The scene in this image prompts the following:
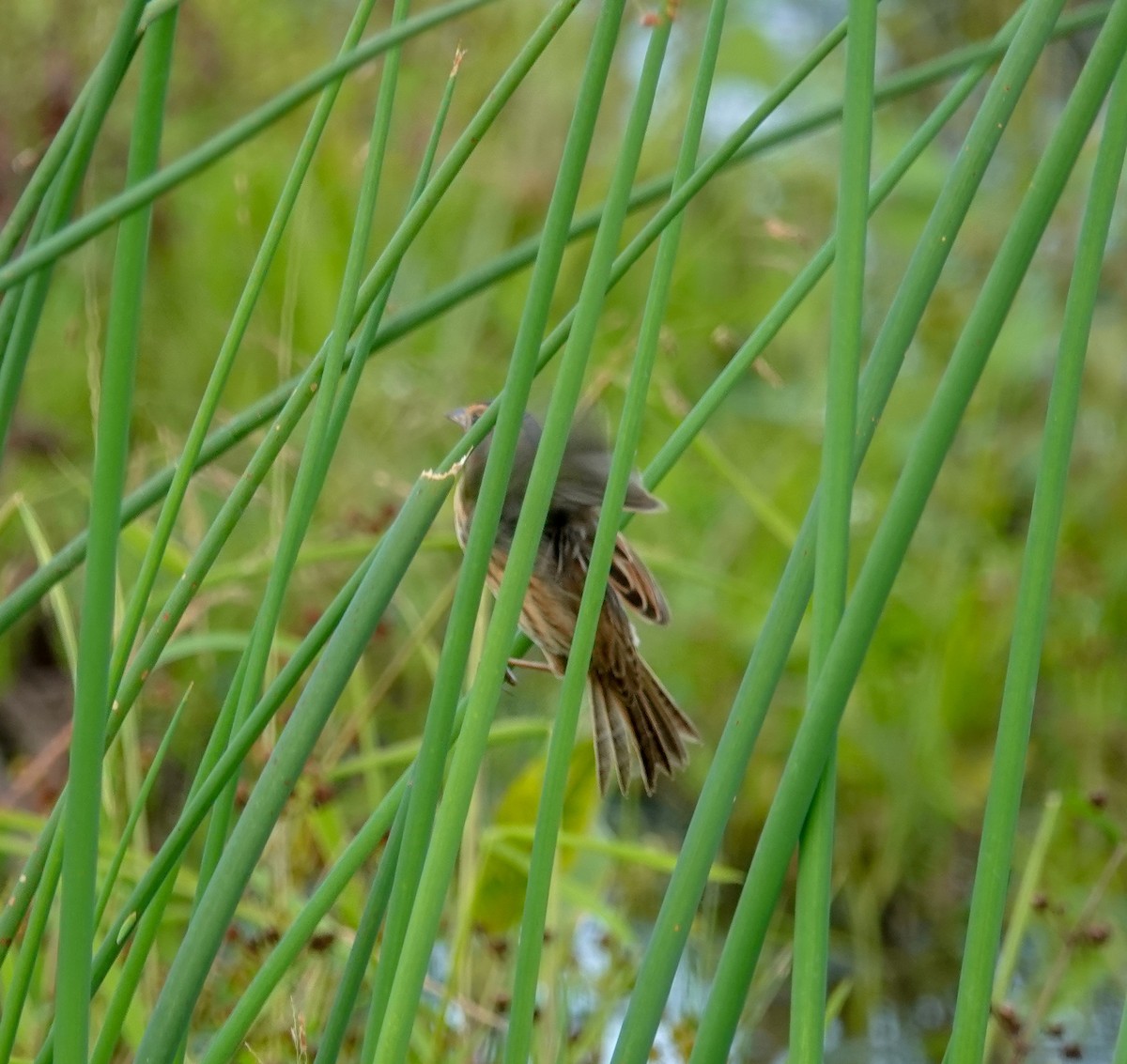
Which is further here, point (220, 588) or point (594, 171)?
point (594, 171)

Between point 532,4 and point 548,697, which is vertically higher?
point 532,4

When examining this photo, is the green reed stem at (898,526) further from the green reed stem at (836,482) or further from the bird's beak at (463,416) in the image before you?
the bird's beak at (463,416)

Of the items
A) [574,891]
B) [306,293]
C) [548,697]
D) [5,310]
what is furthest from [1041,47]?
[306,293]

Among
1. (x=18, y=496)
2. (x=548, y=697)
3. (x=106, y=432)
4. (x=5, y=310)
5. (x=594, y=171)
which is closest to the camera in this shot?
(x=106, y=432)

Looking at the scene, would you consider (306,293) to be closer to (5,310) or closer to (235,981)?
(235,981)

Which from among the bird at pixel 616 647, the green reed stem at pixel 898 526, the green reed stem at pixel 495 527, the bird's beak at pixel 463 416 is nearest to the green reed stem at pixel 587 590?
the green reed stem at pixel 495 527

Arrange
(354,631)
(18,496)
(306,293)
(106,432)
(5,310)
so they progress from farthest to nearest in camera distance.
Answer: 1. (306,293)
2. (18,496)
3. (5,310)
4. (354,631)
5. (106,432)
